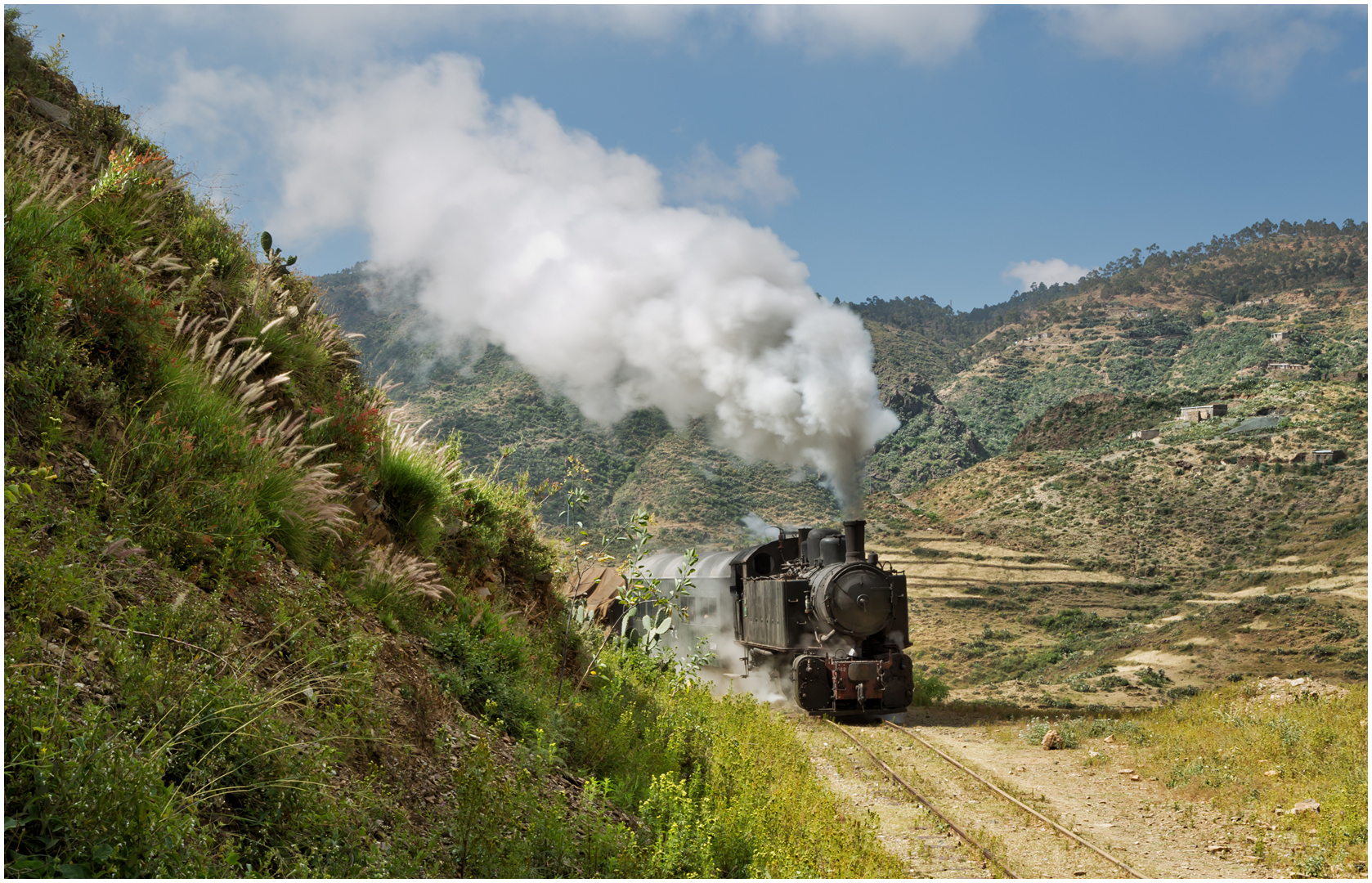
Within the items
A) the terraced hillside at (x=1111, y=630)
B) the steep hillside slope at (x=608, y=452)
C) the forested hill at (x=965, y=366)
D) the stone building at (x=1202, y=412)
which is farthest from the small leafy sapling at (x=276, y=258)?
the stone building at (x=1202, y=412)

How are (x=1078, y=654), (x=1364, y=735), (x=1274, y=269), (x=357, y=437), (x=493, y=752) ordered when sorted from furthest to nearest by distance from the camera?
1. (x=1274, y=269)
2. (x=1078, y=654)
3. (x=1364, y=735)
4. (x=357, y=437)
5. (x=493, y=752)

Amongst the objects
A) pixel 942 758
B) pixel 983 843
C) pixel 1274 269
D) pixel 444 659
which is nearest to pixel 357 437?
pixel 444 659

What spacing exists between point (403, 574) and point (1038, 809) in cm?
776

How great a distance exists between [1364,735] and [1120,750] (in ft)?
10.2

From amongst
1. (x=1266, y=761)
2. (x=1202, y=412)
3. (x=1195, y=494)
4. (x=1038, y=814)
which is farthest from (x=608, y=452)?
(x=1038, y=814)

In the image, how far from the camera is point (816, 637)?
54.4ft

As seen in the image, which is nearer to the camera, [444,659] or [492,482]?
[444,659]

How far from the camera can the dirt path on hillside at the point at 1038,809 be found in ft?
24.7


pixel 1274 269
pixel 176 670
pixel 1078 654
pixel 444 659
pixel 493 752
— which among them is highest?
pixel 1274 269

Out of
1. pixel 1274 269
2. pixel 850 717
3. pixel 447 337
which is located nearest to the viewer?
pixel 850 717

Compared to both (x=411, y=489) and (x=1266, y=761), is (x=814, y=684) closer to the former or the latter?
(x=1266, y=761)

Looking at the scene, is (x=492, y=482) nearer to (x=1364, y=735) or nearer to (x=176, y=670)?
(x=176, y=670)

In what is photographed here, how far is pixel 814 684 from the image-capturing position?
16016mm

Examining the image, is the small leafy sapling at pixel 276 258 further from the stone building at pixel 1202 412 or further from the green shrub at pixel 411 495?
the stone building at pixel 1202 412
